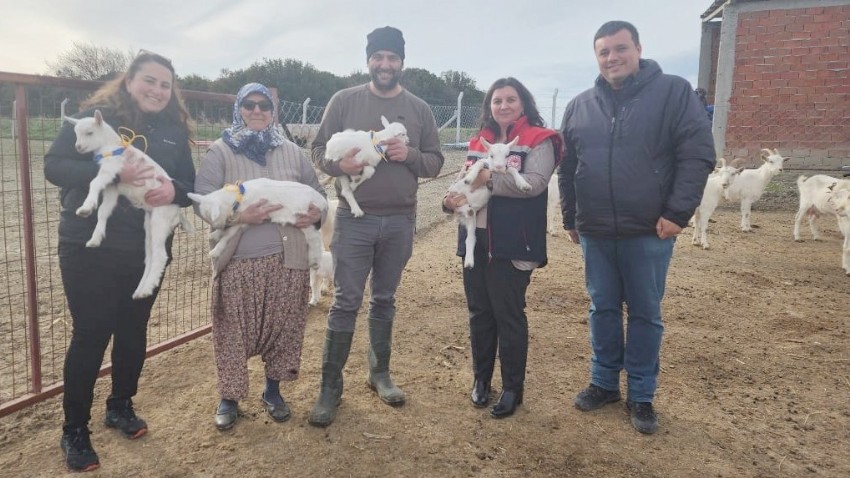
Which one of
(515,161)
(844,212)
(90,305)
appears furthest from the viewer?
(844,212)

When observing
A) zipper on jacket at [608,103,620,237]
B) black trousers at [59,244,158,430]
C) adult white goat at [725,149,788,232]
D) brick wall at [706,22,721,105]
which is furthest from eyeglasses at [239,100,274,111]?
brick wall at [706,22,721,105]

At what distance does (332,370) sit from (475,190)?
55.9 inches

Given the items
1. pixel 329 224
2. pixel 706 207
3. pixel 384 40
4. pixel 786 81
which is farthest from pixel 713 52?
pixel 384 40

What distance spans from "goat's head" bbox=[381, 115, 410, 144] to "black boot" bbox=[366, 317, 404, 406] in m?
1.20

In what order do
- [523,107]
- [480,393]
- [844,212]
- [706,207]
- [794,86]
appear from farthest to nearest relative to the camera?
[794,86]
[706,207]
[844,212]
[480,393]
[523,107]

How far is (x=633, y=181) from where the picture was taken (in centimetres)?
310

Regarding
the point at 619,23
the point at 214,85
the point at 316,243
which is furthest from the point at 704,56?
the point at 214,85

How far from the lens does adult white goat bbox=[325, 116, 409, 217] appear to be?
9.99 ft

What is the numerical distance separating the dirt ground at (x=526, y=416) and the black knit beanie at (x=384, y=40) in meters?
2.23

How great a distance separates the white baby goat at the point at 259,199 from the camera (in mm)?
2699

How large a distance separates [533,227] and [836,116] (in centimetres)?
1165

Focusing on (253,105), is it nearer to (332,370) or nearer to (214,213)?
(214,213)

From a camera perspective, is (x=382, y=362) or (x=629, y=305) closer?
(x=629, y=305)

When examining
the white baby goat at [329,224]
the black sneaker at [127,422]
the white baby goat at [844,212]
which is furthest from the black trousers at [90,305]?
the white baby goat at [844,212]
